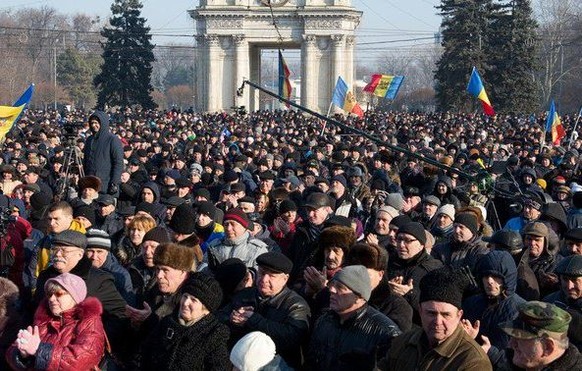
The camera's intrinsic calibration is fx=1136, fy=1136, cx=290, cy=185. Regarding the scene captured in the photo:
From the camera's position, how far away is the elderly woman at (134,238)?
9641 millimetres

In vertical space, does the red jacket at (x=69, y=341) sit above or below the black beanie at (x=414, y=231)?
below

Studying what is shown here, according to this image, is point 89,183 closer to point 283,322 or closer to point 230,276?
point 230,276

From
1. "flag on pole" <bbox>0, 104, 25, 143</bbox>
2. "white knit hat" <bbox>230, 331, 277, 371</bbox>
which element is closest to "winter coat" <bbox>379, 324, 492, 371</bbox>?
"white knit hat" <bbox>230, 331, 277, 371</bbox>

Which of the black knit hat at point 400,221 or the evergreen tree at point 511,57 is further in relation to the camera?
the evergreen tree at point 511,57

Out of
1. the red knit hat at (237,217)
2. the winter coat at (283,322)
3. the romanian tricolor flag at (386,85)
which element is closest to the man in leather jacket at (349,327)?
the winter coat at (283,322)

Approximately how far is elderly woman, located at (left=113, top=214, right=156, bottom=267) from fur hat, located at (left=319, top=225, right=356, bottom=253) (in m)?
2.30

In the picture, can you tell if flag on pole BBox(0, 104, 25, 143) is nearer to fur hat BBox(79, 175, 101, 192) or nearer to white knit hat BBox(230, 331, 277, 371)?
fur hat BBox(79, 175, 101, 192)

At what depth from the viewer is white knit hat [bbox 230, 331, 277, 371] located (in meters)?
5.62

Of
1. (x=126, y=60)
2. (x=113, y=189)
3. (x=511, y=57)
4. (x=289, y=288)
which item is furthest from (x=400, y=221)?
(x=126, y=60)

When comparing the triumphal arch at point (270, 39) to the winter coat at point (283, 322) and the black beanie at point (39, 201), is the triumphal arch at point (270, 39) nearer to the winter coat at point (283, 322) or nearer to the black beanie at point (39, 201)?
the black beanie at point (39, 201)


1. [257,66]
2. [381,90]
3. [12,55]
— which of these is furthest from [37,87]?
[381,90]

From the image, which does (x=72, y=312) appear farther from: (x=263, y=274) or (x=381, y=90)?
(x=381, y=90)

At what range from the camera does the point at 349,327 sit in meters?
6.23

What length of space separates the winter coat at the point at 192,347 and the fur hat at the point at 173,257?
66cm
